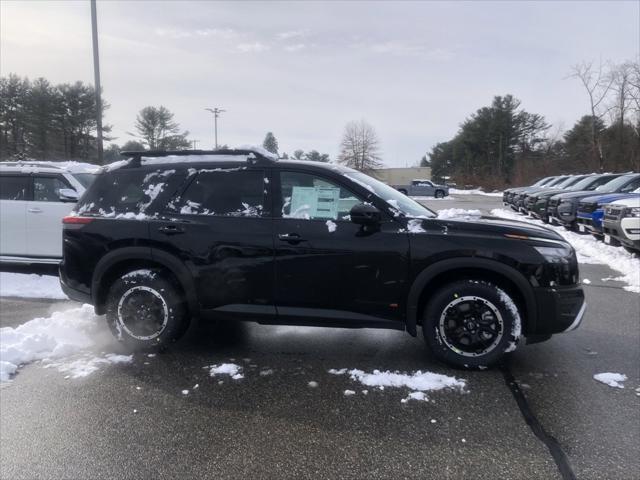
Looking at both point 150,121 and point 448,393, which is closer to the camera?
point 448,393

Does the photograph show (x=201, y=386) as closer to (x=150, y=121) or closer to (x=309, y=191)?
(x=309, y=191)

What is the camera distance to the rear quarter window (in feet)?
14.5

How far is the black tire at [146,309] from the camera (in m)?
4.34

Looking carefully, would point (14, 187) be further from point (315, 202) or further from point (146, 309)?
point (315, 202)

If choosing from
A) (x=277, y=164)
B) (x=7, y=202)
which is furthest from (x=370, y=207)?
(x=7, y=202)

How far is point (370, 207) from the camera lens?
3.92 metres

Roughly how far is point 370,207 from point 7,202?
6.72 m

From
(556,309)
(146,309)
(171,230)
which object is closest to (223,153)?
(171,230)

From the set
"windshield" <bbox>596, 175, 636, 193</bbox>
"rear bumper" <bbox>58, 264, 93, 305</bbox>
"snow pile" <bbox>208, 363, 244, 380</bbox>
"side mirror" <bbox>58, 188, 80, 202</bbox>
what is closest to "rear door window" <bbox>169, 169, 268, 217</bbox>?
"rear bumper" <bbox>58, 264, 93, 305</bbox>

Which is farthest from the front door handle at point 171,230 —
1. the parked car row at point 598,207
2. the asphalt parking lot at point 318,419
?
the parked car row at point 598,207

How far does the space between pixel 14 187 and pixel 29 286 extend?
74.2 inches

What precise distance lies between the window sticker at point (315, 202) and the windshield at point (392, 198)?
244 mm

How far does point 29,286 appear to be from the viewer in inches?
277

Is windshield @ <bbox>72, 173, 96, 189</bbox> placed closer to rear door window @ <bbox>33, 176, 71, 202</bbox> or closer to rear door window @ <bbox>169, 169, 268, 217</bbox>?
rear door window @ <bbox>33, 176, 71, 202</bbox>
